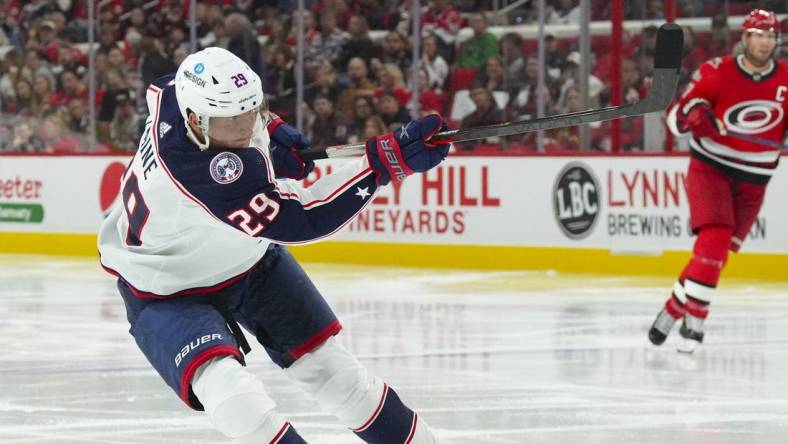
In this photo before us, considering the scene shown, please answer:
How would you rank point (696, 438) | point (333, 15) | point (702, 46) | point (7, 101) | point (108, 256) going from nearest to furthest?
point (108, 256) → point (696, 438) → point (702, 46) → point (333, 15) → point (7, 101)

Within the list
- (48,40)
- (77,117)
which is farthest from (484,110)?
(48,40)

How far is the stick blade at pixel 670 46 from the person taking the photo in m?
3.19

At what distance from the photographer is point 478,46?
32.8ft

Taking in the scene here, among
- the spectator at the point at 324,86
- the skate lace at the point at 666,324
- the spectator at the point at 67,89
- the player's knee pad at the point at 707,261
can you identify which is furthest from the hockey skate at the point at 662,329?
the spectator at the point at 67,89

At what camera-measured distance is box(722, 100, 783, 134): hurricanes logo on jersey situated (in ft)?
20.0

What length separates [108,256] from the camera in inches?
129

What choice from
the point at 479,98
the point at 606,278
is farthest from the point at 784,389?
the point at 479,98

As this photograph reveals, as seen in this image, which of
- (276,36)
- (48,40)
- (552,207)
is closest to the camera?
(552,207)

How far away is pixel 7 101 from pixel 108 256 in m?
8.92

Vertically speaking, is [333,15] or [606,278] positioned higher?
[333,15]

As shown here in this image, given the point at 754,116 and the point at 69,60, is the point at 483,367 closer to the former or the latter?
the point at 754,116

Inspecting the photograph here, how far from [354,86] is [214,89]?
7586 mm

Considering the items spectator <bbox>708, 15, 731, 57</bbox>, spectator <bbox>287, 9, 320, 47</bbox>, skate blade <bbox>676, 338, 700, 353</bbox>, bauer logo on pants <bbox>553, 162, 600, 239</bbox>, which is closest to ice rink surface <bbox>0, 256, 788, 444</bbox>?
skate blade <bbox>676, 338, 700, 353</bbox>

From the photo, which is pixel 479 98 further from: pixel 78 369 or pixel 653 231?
pixel 78 369
